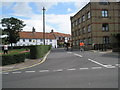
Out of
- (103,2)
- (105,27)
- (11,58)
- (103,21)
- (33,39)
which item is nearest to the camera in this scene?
(11,58)

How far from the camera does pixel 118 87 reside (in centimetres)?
468

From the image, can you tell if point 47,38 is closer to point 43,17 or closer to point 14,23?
point 14,23

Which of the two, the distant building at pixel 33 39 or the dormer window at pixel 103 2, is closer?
the dormer window at pixel 103 2

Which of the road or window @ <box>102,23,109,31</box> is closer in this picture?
the road

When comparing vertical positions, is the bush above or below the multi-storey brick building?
below

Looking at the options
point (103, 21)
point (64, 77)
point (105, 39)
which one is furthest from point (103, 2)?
point (64, 77)

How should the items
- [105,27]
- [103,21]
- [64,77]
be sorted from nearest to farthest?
[64,77], [103,21], [105,27]

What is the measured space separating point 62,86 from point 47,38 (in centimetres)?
7606

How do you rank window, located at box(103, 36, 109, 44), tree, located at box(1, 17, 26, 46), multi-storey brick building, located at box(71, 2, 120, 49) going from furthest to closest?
tree, located at box(1, 17, 26, 46) < window, located at box(103, 36, 109, 44) < multi-storey brick building, located at box(71, 2, 120, 49)

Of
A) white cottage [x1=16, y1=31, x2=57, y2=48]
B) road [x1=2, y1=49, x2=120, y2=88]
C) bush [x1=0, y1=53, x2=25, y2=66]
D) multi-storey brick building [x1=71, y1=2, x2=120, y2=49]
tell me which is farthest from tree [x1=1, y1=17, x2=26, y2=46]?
road [x1=2, y1=49, x2=120, y2=88]

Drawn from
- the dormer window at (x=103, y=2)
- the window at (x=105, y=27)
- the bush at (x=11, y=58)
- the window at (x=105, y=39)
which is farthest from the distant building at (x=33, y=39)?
the bush at (x=11, y=58)

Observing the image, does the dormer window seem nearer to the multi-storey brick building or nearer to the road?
the multi-storey brick building

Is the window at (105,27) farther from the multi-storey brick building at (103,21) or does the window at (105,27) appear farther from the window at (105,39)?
the window at (105,39)

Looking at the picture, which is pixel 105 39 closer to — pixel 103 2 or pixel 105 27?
pixel 105 27
